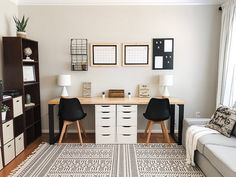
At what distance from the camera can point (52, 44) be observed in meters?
4.04

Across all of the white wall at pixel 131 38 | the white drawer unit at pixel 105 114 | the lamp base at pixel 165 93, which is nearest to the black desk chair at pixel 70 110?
the white drawer unit at pixel 105 114

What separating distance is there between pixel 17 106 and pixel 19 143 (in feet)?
1.98

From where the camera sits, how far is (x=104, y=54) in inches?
159

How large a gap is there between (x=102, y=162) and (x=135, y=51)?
7.20ft

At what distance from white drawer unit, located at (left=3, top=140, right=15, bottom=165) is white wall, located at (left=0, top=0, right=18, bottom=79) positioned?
1176 millimetres

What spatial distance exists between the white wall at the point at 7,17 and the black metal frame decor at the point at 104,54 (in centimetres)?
151

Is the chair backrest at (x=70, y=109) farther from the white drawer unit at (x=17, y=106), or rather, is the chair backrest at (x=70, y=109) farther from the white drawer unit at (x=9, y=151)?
the white drawer unit at (x=9, y=151)

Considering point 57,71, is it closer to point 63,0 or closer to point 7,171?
point 63,0

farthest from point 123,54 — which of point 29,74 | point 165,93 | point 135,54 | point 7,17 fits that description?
point 7,17

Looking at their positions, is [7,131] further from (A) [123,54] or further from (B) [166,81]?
(B) [166,81]

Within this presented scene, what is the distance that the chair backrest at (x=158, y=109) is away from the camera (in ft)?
11.2

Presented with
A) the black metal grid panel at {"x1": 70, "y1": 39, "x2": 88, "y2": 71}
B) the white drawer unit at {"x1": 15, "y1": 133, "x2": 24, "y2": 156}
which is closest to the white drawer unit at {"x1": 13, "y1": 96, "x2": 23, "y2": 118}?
the white drawer unit at {"x1": 15, "y1": 133, "x2": 24, "y2": 156}

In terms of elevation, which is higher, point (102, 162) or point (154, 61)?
point (154, 61)

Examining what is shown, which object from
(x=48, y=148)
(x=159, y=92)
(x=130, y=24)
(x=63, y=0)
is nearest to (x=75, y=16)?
(x=63, y=0)
